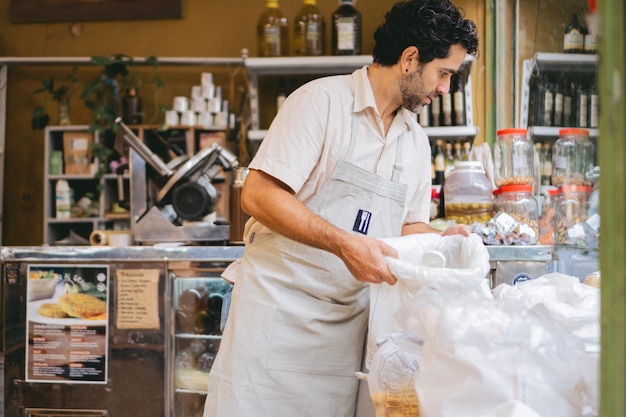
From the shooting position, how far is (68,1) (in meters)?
5.61

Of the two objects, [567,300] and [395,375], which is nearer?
[395,375]

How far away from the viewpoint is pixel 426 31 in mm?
1954

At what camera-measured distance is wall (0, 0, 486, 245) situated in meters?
5.52

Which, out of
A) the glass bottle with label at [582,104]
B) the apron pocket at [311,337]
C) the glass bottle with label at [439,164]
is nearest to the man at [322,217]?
the apron pocket at [311,337]

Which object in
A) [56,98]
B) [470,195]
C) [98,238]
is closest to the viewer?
[470,195]

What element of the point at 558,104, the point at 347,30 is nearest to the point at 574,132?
the point at 558,104

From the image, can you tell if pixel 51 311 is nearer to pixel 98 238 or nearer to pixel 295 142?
pixel 98 238

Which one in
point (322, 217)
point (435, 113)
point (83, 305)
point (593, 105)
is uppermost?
point (435, 113)

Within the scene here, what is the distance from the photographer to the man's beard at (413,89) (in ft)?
6.53

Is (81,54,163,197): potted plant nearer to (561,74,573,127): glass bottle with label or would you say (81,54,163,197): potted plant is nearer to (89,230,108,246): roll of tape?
(89,230,108,246): roll of tape

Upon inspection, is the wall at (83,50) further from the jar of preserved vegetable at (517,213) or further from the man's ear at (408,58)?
the man's ear at (408,58)

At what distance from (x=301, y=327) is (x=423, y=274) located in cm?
57

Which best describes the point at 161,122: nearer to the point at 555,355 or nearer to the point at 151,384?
the point at 151,384

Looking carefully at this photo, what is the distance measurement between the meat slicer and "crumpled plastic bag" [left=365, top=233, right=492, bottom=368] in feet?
5.70
